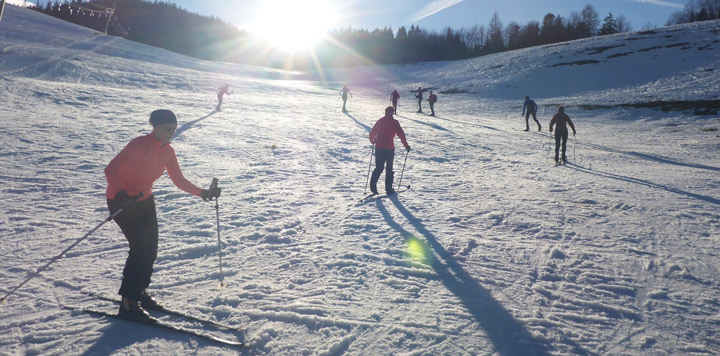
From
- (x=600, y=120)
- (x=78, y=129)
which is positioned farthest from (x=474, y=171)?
(x=600, y=120)

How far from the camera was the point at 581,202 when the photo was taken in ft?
23.8

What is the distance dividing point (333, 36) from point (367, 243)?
125187mm

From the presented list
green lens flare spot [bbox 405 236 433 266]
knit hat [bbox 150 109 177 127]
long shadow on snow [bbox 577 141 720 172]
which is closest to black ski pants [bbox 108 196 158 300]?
knit hat [bbox 150 109 177 127]

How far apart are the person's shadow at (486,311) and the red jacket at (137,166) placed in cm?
327

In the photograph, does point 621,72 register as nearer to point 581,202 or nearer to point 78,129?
point 581,202

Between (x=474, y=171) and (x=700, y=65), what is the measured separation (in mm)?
37520

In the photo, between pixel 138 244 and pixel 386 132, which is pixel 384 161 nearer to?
pixel 386 132

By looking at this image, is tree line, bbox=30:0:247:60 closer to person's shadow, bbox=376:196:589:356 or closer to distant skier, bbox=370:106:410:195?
distant skier, bbox=370:106:410:195

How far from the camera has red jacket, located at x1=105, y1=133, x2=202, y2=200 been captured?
2.97 metres

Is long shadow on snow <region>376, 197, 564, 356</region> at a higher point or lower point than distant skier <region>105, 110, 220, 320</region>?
lower

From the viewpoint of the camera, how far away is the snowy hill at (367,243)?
3.22m

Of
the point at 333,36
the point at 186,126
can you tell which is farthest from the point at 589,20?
the point at 186,126

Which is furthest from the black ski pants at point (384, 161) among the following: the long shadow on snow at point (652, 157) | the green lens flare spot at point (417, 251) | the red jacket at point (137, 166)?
the long shadow on snow at point (652, 157)

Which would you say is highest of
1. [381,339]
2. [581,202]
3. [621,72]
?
[621,72]
